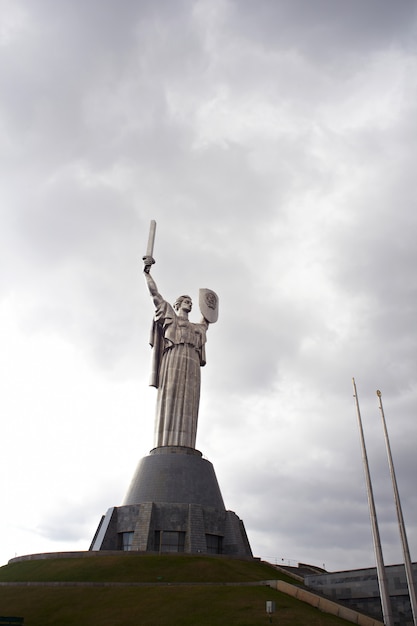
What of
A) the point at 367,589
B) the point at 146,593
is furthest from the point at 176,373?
the point at 367,589

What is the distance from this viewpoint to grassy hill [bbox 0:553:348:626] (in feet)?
66.5

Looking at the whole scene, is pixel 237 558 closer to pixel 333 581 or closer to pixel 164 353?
pixel 333 581

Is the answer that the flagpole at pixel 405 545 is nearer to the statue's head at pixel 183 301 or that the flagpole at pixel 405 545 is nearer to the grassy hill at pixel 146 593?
the grassy hill at pixel 146 593

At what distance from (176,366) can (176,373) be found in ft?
1.84

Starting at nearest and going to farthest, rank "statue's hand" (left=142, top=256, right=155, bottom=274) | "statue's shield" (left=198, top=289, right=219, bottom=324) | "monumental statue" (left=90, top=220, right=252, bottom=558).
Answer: "monumental statue" (left=90, top=220, right=252, bottom=558) → "statue's hand" (left=142, top=256, right=155, bottom=274) → "statue's shield" (left=198, top=289, right=219, bottom=324)

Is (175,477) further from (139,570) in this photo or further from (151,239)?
(151,239)

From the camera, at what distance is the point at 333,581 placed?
2712 cm

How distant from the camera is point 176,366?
4016 centimetres

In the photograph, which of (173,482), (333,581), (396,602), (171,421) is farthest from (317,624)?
(171,421)

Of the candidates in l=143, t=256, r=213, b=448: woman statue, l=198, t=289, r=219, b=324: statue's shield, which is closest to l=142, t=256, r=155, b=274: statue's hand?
l=143, t=256, r=213, b=448: woman statue

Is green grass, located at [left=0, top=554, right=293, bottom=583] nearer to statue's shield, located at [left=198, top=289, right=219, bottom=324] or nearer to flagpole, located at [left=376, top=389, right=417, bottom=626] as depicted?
flagpole, located at [left=376, top=389, right=417, bottom=626]

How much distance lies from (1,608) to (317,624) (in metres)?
13.9

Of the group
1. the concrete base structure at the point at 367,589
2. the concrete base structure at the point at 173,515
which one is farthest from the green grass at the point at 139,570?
the concrete base structure at the point at 367,589

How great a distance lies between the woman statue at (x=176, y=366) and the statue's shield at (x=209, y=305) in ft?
2.50
